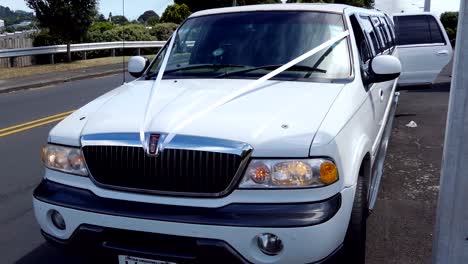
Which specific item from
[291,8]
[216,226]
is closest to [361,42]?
[291,8]

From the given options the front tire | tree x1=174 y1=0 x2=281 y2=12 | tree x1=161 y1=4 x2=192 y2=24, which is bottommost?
the front tire

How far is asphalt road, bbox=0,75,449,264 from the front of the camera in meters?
→ 4.10

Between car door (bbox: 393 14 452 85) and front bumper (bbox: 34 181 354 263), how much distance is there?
25.4ft

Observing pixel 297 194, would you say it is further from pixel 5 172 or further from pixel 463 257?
pixel 5 172

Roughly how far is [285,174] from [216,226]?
0.47 metres

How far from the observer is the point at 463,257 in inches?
95.5

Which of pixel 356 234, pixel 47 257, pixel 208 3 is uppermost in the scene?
pixel 208 3

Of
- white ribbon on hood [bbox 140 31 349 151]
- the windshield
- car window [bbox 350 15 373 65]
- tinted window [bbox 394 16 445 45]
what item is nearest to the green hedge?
tinted window [bbox 394 16 445 45]

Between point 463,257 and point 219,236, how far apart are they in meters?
1.19

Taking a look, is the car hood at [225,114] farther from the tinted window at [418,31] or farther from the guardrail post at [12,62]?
the guardrail post at [12,62]

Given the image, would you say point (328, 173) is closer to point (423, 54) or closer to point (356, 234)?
point (356, 234)

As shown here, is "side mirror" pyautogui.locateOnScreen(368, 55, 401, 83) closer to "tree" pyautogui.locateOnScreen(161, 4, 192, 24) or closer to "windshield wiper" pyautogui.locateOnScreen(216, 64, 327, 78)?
"windshield wiper" pyautogui.locateOnScreen(216, 64, 327, 78)

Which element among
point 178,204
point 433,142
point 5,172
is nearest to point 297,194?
point 178,204

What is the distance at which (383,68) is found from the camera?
13.2ft
